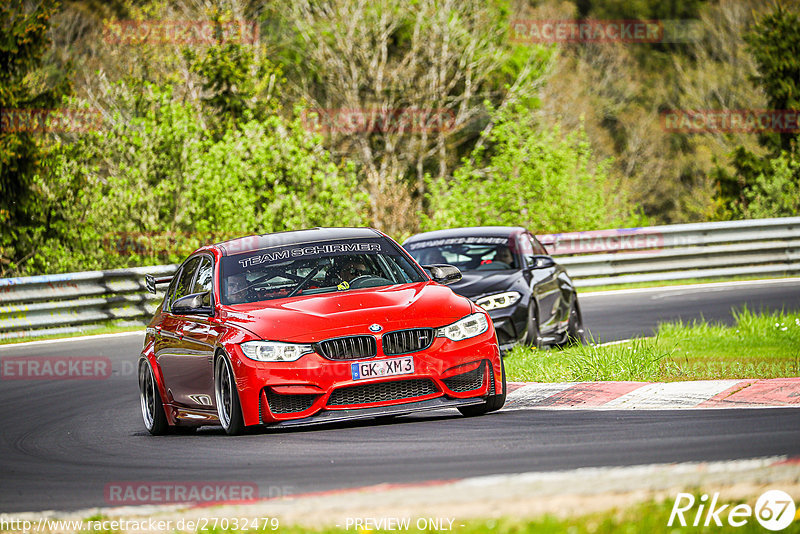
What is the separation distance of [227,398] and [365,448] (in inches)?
62.5

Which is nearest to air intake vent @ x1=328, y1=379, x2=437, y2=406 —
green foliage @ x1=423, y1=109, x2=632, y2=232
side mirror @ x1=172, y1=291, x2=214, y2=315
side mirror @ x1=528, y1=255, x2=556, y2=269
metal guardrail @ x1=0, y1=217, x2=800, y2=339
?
side mirror @ x1=172, y1=291, x2=214, y2=315

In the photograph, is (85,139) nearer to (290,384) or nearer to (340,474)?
(290,384)

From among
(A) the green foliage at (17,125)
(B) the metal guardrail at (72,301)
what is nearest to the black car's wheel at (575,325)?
(B) the metal guardrail at (72,301)

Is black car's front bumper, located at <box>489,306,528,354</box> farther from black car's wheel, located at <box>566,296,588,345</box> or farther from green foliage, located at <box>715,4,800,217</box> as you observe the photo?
green foliage, located at <box>715,4,800,217</box>

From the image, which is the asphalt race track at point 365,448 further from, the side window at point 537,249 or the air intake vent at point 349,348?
the side window at point 537,249

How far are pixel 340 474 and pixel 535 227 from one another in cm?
2231

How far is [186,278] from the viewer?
1150cm

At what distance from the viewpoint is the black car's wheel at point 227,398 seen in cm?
927

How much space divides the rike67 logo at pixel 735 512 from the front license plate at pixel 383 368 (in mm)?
3616

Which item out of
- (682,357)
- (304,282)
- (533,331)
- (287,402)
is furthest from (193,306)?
(533,331)

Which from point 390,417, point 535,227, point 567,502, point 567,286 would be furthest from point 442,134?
point 567,502

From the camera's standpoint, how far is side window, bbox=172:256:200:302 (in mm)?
11309

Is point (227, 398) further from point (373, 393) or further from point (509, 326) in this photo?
point (509, 326)

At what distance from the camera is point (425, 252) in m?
16.0
